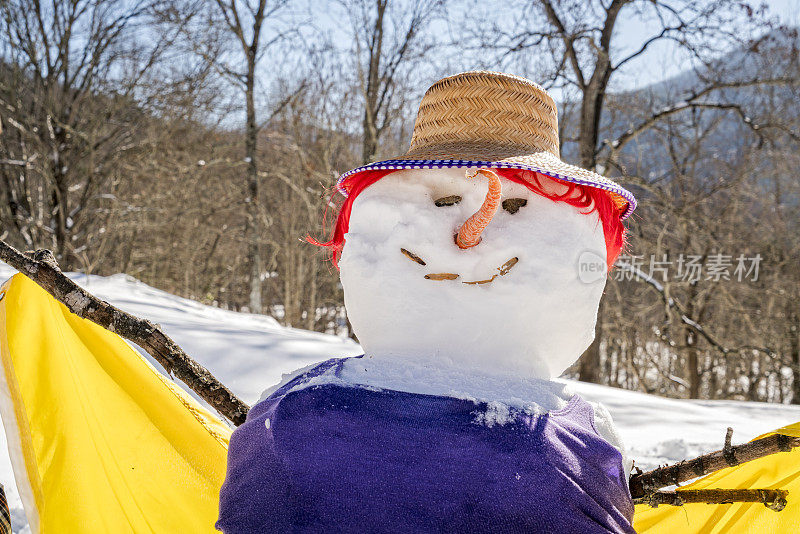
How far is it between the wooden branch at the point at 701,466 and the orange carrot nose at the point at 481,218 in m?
0.59

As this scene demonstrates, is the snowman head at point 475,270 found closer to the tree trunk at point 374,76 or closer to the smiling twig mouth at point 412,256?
the smiling twig mouth at point 412,256

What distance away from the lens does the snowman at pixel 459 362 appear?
86 cm

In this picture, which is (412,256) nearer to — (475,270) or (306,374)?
(475,270)

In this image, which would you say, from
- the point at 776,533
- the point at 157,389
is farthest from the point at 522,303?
the point at 157,389

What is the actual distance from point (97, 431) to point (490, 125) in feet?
4.03

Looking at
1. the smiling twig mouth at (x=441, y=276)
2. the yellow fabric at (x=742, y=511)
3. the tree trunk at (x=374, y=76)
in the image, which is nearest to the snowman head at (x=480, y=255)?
the smiling twig mouth at (x=441, y=276)

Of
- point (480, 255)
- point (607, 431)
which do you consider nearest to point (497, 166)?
point (480, 255)

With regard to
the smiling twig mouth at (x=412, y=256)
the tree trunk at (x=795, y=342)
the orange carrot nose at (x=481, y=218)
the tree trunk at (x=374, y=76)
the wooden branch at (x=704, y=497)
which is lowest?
the tree trunk at (x=795, y=342)

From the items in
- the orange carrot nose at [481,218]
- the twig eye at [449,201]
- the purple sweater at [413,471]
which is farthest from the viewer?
the twig eye at [449,201]

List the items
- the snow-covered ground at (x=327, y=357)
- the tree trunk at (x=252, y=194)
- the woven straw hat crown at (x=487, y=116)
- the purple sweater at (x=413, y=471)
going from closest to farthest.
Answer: the purple sweater at (x=413, y=471), the woven straw hat crown at (x=487, y=116), the snow-covered ground at (x=327, y=357), the tree trunk at (x=252, y=194)

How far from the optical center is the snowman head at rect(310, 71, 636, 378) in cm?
107

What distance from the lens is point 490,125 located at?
1272 mm

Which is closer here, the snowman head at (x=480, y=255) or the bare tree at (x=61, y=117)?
the snowman head at (x=480, y=255)

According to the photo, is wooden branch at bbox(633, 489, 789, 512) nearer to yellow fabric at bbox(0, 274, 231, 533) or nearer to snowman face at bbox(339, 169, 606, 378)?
snowman face at bbox(339, 169, 606, 378)
